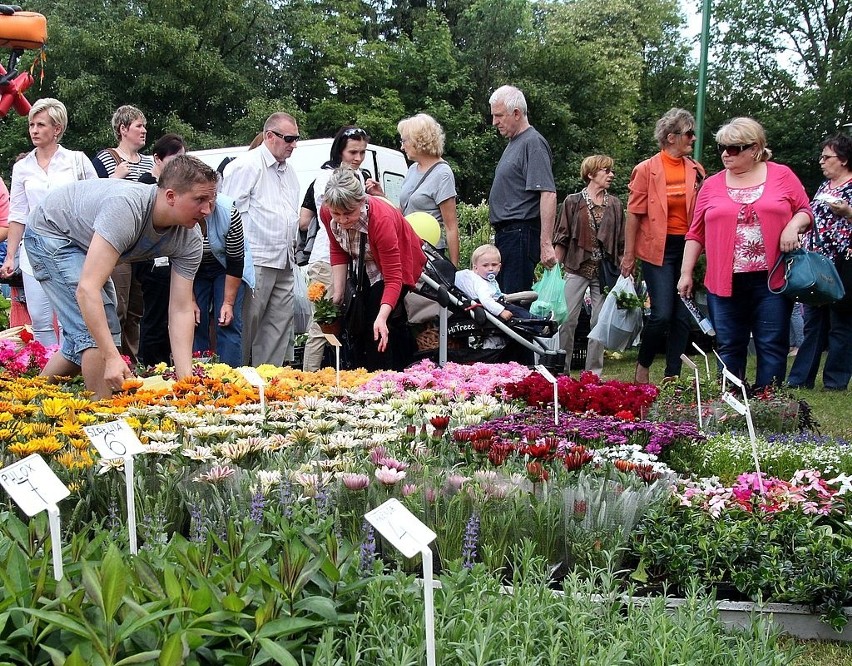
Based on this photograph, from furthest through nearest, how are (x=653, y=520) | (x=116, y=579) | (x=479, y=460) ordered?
(x=479, y=460) → (x=653, y=520) → (x=116, y=579)

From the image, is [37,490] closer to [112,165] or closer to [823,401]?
[112,165]

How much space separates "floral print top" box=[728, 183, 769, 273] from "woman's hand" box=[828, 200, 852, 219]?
1.72m

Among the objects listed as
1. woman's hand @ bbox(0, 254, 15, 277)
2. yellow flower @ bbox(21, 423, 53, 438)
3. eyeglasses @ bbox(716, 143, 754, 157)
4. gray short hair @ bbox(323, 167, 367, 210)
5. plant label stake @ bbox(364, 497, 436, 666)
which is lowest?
yellow flower @ bbox(21, 423, 53, 438)

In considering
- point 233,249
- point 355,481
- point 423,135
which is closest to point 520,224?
point 423,135

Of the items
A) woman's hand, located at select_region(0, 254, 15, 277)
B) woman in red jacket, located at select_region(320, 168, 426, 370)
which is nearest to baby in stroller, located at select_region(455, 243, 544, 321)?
woman in red jacket, located at select_region(320, 168, 426, 370)

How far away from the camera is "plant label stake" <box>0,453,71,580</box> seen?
5.78 ft

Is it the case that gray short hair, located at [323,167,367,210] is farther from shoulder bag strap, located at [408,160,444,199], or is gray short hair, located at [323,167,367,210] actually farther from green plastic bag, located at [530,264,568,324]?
green plastic bag, located at [530,264,568,324]

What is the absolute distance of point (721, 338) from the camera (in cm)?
595

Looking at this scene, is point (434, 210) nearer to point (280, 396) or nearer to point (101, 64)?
point (280, 396)

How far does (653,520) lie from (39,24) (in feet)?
24.0

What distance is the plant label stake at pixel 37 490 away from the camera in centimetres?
176

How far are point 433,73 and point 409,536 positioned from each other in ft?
95.9

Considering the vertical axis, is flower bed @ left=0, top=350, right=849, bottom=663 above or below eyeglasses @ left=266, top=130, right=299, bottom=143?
below

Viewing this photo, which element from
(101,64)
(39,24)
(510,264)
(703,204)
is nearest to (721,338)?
(703,204)
